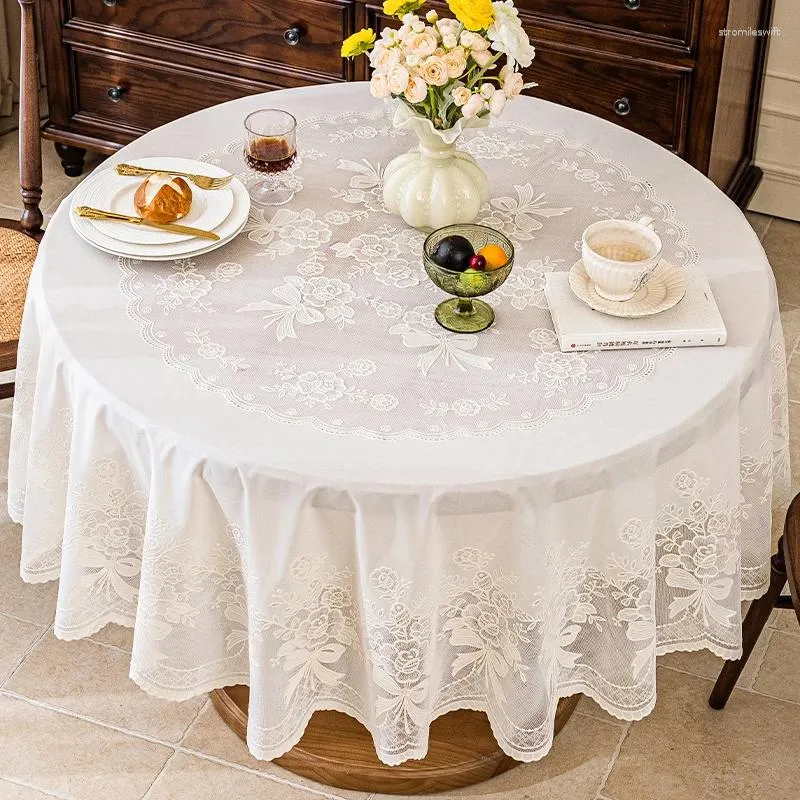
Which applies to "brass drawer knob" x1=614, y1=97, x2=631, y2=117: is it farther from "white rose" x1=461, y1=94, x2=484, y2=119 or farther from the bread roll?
the bread roll

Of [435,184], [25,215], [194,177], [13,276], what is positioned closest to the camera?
[435,184]

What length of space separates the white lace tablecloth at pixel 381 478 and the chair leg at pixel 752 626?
35 mm

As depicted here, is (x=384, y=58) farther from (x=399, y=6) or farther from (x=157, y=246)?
(x=157, y=246)

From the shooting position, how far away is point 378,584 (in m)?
1.58

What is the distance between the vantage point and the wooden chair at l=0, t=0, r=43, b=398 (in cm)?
226

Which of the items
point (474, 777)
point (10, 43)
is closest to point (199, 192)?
point (474, 777)

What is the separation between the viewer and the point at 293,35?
2.98 m

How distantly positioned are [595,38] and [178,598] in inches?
67.9

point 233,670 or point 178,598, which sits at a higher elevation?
point 178,598

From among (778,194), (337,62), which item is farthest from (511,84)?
(778,194)

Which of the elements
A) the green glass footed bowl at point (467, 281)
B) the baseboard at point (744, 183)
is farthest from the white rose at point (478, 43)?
the baseboard at point (744, 183)

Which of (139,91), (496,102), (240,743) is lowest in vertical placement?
(240,743)

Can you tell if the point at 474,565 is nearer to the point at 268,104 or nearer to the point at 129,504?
the point at 129,504

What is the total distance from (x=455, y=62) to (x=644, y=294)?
1.42 feet
